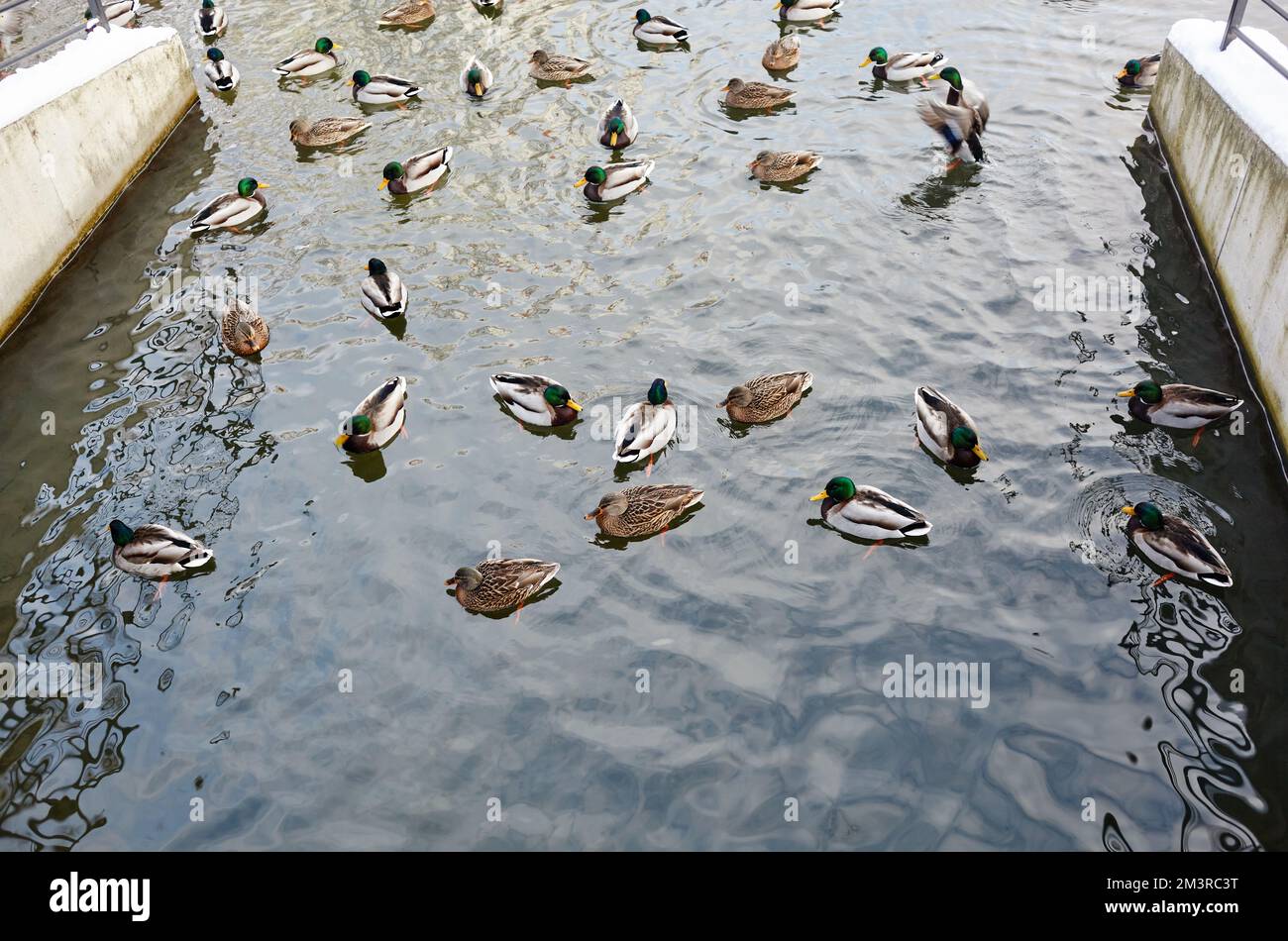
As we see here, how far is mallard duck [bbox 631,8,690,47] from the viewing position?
55.1 ft

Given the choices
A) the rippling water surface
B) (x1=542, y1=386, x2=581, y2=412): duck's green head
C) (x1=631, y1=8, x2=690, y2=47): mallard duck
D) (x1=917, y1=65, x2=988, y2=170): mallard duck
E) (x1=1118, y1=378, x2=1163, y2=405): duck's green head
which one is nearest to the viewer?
the rippling water surface

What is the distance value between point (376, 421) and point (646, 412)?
2.65 m

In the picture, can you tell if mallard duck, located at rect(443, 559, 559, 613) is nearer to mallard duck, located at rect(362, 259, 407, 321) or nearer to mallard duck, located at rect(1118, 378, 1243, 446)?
mallard duck, located at rect(362, 259, 407, 321)

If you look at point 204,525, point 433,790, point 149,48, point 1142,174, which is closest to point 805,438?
point 433,790

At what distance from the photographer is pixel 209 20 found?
17828mm

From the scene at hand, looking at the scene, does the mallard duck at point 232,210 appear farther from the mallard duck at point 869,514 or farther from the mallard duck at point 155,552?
the mallard duck at point 869,514

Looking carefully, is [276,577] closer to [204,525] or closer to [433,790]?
[204,525]

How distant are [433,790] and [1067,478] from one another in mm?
5975

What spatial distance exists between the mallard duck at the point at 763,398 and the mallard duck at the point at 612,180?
4.42 meters

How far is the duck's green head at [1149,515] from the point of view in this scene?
835 centimetres

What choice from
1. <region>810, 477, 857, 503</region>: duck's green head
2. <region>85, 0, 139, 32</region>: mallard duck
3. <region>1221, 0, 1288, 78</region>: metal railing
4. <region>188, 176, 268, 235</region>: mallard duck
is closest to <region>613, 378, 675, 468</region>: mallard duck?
<region>810, 477, 857, 503</region>: duck's green head

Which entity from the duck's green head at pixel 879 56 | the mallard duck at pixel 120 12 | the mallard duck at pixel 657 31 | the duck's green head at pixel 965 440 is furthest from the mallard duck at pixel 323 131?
the duck's green head at pixel 965 440

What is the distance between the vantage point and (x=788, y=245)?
12.6 m

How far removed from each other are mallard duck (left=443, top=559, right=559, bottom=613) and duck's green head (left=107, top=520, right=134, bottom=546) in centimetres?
296
